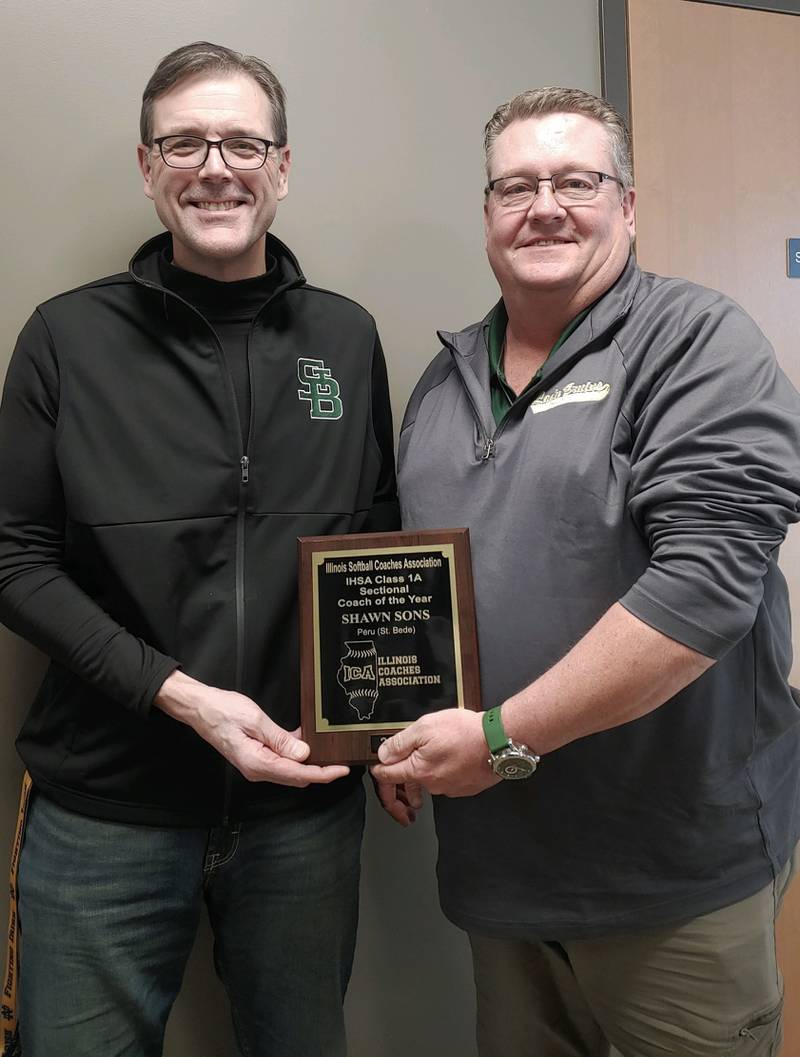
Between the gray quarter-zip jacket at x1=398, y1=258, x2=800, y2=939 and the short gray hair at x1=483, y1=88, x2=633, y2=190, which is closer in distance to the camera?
the gray quarter-zip jacket at x1=398, y1=258, x2=800, y2=939

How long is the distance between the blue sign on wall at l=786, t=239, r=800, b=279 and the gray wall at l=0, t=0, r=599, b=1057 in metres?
0.61

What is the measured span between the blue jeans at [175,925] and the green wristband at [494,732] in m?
0.39

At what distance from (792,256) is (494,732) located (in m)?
1.49

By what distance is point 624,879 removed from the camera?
126cm

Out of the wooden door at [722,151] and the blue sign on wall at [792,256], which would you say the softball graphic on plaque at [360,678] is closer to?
the wooden door at [722,151]

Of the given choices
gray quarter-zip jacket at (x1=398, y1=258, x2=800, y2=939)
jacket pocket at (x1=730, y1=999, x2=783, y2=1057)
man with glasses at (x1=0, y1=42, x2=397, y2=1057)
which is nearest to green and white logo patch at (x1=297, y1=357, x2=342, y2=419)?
man with glasses at (x1=0, y1=42, x2=397, y2=1057)

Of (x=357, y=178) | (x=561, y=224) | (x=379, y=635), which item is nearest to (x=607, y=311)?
(x=561, y=224)

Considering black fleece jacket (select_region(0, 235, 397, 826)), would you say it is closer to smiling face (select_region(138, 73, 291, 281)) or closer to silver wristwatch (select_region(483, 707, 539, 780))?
smiling face (select_region(138, 73, 291, 281))

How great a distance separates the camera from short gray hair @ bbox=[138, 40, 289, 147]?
54.0 inches

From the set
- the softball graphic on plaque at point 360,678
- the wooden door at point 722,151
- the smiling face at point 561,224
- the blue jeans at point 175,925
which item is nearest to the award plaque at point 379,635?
the softball graphic on plaque at point 360,678

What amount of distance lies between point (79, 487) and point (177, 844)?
0.56m

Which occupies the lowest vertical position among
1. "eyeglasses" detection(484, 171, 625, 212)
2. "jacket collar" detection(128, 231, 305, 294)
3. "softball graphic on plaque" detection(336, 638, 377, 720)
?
"softball graphic on plaque" detection(336, 638, 377, 720)

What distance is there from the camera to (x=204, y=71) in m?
1.37

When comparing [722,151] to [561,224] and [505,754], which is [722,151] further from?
[505,754]
